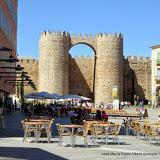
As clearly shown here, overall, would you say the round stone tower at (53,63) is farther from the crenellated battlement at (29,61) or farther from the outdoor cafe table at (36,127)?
the outdoor cafe table at (36,127)

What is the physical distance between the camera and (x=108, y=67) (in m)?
63.5

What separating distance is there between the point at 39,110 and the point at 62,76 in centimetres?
2849

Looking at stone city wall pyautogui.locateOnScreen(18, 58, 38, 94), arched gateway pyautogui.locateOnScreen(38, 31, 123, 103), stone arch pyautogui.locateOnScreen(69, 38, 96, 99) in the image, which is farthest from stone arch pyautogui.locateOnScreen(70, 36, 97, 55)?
stone city wall pyautogui.locateOnScreen(18, 58, 38, 94)

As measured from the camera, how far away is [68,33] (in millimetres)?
65812

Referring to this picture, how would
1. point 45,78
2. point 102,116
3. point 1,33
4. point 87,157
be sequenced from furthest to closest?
point 45,78 → point 1,33 → point 102,116 → point 87,157

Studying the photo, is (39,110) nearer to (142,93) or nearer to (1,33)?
(1,33)

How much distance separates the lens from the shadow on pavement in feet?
34.6

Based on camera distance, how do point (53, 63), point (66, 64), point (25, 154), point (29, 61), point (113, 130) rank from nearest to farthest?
point (25, 154) < point (113, 130) < point (53, 63) < point (66, 64) < point (29, 61)

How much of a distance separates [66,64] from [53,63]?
217 cm

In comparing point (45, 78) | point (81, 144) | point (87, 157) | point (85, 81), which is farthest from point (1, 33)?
point (85, 81)

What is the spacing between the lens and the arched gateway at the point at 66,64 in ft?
208

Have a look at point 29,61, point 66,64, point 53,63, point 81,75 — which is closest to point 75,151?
point 53,63

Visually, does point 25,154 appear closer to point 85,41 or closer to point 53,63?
point 53,63

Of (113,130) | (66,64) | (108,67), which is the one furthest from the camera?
(66,64)
